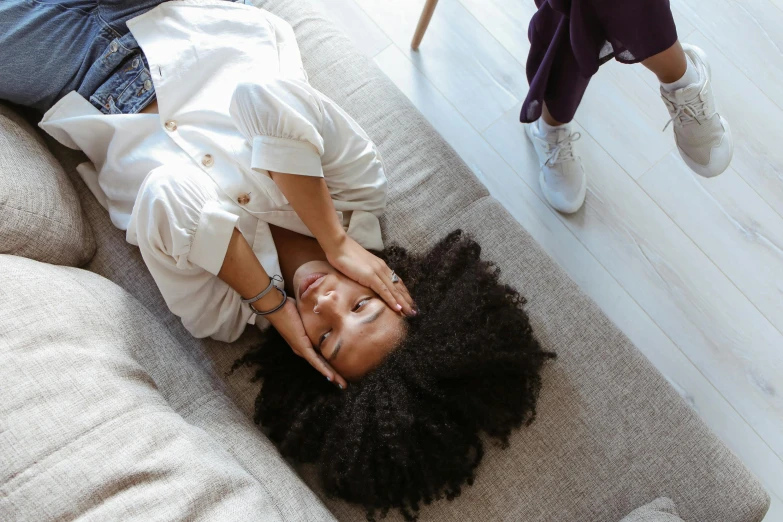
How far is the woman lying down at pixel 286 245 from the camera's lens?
1.00 m

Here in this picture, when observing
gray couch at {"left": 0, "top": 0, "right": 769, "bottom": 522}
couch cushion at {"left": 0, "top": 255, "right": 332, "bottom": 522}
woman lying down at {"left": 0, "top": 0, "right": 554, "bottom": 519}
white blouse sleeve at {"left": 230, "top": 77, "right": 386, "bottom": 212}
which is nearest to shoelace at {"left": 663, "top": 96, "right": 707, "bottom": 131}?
gray couch at {"left": 0, "top": 0, "right": 769, "bottom": 522}

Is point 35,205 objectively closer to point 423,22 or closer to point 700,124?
point 423,22

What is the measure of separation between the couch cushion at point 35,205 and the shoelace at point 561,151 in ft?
3.73

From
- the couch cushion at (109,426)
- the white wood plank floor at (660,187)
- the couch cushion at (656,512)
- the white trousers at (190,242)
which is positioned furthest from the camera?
Result: the white wood plank floor at (660,187)

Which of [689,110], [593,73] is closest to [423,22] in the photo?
[593,73]

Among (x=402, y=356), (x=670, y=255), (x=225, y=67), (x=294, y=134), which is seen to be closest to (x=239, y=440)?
(x=402, y=356)

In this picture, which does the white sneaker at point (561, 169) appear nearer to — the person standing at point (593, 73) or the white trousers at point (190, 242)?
the person standing at point (593, 73)

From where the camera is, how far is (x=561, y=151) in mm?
1533

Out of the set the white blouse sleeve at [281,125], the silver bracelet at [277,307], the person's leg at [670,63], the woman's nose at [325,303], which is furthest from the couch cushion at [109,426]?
the person's leg at [670,63]

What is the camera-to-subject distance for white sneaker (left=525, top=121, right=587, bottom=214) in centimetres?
153

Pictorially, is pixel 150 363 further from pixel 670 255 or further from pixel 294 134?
pixel 670 255

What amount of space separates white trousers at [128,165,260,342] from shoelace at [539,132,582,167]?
0.85 metres

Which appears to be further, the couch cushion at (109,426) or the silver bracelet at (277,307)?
the silver bracelet at (277,307)

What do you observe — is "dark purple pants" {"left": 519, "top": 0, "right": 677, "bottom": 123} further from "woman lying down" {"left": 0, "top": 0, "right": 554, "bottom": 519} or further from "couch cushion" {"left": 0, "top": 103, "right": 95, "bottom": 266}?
"couch cushion" {"left": 0, "top": 103, "right": 95, "bottom": 266}
